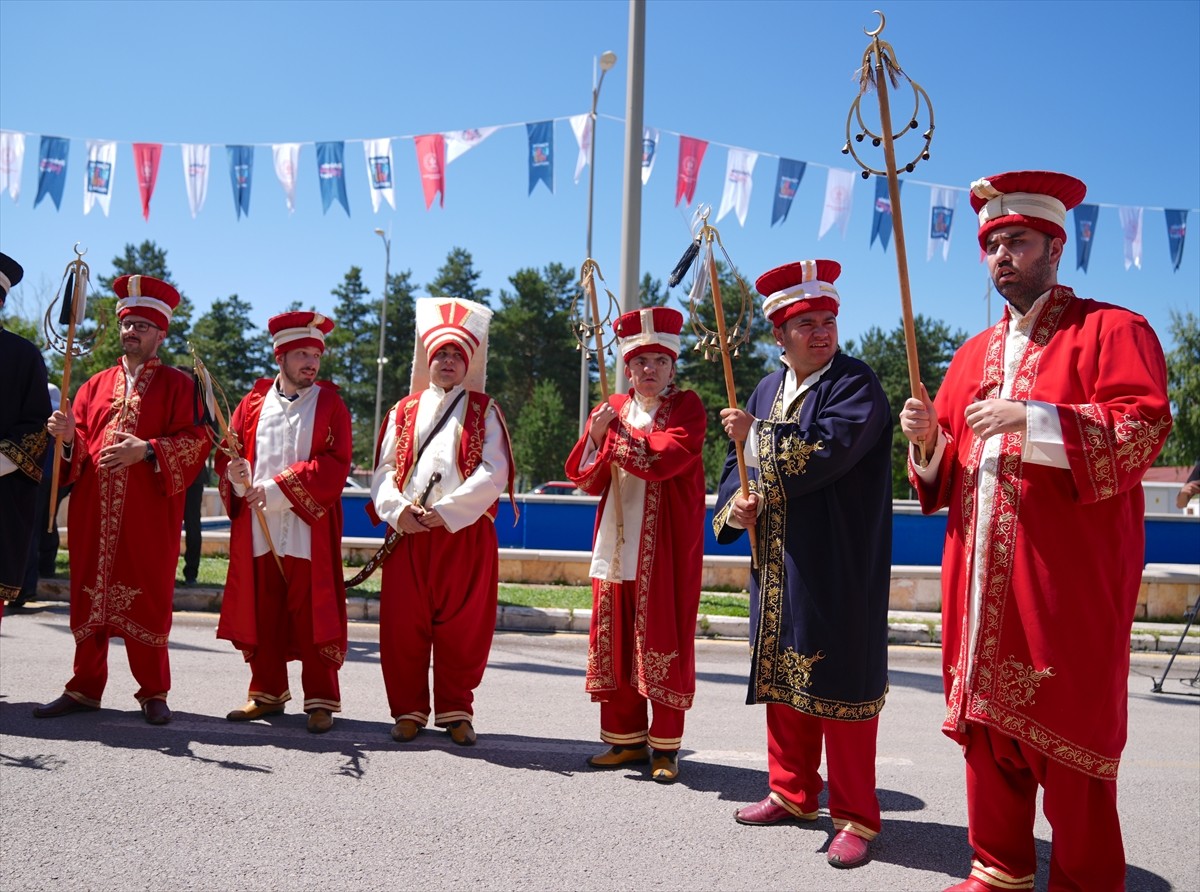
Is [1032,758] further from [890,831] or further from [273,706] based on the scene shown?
[273,706]

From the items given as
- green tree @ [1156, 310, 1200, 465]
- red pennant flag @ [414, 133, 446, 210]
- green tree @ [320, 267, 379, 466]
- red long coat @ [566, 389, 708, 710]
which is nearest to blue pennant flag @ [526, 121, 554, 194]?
red pennant flag @ [414, 133, 446, 210]

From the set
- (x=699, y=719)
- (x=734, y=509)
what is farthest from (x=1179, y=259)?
(x=734, y=509)

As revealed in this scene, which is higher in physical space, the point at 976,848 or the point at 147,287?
the point at 147,287

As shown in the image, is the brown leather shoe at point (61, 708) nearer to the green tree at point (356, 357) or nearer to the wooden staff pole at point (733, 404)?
the wooden staff pole at point (733, 404)

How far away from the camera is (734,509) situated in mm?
4195

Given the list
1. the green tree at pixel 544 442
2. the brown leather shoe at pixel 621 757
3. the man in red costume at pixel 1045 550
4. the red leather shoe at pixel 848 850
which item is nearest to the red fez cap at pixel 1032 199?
the man in red costume at pixel 1045 550

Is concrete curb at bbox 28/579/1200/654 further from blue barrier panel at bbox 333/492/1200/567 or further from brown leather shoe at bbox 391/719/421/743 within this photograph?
brown leather shoe at bbox 391/719/421/743

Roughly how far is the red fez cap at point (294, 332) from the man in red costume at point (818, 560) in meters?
2.55

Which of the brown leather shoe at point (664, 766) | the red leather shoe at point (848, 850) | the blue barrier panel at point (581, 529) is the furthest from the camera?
the blue barrier panel at point (581, 529)

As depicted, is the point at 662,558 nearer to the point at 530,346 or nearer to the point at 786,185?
the point at 786,185

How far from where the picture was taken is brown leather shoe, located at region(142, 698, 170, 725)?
515 cm

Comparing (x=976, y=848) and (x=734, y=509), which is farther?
(x=734, y=509)

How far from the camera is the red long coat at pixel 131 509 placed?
519 cm

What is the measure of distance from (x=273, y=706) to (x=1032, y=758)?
12.7ft
